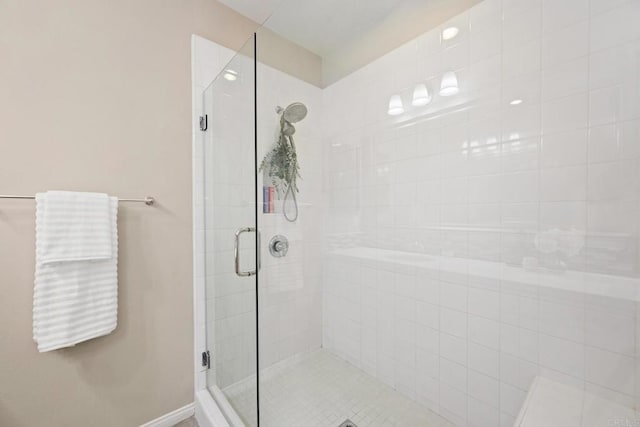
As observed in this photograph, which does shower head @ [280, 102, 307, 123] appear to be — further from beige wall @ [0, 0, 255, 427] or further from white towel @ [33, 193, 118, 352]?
white towel @ [33, 193, 118, 352]

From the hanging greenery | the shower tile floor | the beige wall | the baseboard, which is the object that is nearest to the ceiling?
the hanging greenery

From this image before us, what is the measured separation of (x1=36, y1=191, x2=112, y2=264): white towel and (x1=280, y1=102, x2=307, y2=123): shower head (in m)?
1.03

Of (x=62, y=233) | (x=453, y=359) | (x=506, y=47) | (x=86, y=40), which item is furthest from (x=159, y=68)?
(x=453, y=359)

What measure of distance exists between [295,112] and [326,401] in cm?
177

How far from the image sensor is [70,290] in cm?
114

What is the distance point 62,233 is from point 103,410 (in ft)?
2.95

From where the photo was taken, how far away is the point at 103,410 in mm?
1296

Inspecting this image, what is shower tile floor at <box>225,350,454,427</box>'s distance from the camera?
1369 millimetres

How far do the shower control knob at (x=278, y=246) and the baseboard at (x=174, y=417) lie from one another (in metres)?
1.03

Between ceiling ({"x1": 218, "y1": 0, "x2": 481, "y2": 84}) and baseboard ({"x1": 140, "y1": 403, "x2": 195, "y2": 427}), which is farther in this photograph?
baseboard ({"x1": 140, "y1": 403, "x2": 195, "y2": 427})

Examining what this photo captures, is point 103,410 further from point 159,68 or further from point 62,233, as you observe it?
point 159,68

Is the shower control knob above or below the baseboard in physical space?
above

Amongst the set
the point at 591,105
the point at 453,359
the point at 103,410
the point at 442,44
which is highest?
the point at 442,44

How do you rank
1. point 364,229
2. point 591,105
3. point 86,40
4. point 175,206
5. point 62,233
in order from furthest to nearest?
point 364,229 < point 175,206 < point 86,40 < point 62,233 < point 591,105
